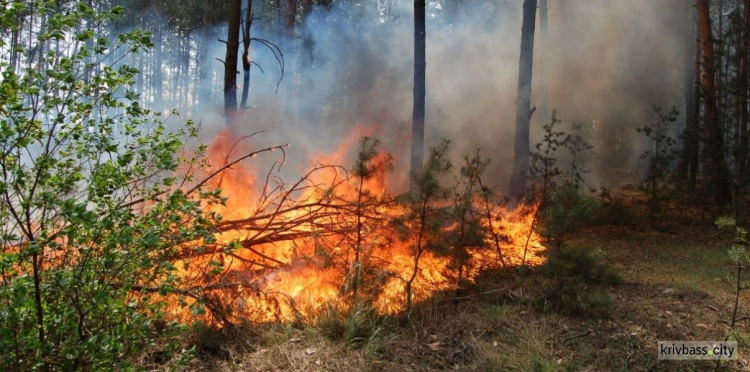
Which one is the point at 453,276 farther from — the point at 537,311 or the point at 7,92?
the point at 7,92

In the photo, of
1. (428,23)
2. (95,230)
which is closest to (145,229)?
(95,230)

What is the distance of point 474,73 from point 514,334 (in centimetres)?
1799

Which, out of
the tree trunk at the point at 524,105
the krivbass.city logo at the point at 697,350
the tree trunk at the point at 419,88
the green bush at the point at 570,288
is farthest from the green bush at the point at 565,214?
the tree trunk at the point at 524,105

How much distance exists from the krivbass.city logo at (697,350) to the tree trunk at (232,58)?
26.2 ft

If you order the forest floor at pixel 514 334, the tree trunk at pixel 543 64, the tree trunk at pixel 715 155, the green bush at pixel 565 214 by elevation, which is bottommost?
the forest floor at pixel 514 334

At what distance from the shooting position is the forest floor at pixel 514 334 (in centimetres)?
379

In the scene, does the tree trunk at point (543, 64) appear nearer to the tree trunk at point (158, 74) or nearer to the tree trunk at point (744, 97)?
the tree trunk at point (744, 97)

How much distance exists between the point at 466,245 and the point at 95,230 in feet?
12.9

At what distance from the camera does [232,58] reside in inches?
343

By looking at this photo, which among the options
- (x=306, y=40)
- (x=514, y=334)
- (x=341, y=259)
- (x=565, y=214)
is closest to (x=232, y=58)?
(x=341, y=259)

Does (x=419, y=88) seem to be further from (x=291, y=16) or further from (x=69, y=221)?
(x=291, y=16)

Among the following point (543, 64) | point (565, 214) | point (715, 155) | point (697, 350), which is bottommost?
point (697, 350)

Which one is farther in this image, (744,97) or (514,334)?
(744,97)

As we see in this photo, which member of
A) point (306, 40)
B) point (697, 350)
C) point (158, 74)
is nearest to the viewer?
point (697, 350)
